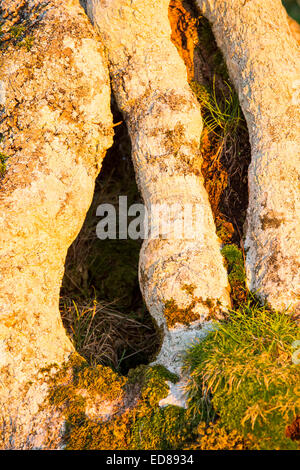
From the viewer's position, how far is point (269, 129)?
2.80 m

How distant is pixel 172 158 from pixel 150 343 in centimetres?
153

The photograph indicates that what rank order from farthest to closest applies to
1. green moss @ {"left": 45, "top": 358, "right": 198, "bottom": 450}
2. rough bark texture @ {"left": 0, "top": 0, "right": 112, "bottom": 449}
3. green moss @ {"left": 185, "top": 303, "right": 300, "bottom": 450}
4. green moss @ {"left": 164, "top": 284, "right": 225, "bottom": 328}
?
green moss @ {"left": 164, "top": 284, "right": 225, "bottom": 328} < rough bark texture @ {"left": 0, "top": 0, "right": 112, "bottom": 449} < green moss @ {"left": 45, "top": 358, "right": 198, "bottom": 450} < green moss @ {"left": 185, "top": 303, "right": 300, "bottom": 450}

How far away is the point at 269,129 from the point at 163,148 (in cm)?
74

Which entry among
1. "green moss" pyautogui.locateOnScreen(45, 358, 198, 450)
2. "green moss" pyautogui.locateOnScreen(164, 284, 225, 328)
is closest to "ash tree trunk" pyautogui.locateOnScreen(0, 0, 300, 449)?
"green moss" pyautogui.locateOnScreen(164, 284, 225, 328)

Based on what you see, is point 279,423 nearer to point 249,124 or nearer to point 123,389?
point 123,389

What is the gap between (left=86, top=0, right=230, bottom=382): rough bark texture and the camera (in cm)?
254

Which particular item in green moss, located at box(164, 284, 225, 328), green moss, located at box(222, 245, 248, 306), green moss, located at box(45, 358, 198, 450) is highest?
green moss, located at box(222, 245, 248, 306)

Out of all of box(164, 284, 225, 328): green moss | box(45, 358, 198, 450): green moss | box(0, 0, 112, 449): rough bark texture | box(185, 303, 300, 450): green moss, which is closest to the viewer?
box(185, 303, 300, 450): green moss

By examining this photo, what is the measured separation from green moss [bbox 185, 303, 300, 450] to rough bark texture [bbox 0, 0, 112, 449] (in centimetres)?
86

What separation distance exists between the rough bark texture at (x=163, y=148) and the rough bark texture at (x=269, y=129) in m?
0.30

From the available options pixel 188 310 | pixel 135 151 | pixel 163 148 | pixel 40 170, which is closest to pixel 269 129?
pixel 163 148

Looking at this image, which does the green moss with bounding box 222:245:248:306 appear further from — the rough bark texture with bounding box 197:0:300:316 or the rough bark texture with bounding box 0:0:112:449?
the rough bark texture with bounding box 0:0:112:449

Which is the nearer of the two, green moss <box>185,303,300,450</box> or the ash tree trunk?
green moss <box>185,303,300,450</box>

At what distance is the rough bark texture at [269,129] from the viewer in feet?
8.50
